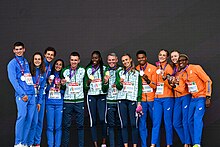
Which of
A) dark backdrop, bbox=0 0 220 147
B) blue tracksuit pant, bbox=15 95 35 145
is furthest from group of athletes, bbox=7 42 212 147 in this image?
dark backdrop, bbox=0 0 220 147

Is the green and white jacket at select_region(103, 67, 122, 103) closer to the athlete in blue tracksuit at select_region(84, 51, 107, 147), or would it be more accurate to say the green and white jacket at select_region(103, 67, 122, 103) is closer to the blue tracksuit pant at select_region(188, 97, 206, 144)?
the athlete in blue tracksuit at select_region(84, 51, 107, 147)

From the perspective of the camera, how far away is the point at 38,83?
5238 millimetres

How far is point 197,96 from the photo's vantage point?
17.1ft

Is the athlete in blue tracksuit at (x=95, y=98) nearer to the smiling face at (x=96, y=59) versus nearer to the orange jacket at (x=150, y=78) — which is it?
the smiling face at (x=96, y=59)

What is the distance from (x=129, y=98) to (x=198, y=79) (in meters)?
1.05

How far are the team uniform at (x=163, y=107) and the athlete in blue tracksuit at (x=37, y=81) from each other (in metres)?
1.70

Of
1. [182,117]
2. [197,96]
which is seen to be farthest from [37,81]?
[197,96]

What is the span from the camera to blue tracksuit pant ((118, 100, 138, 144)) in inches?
207

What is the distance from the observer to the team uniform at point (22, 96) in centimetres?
495

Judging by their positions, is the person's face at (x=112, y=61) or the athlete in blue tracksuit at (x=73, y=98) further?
the person's face at (x=112, y=61)

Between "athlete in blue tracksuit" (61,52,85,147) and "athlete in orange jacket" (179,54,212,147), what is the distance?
1583mm

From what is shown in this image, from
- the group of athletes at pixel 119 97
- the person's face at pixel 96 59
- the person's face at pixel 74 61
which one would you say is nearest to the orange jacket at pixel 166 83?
the group of athletes at pixel 119 97
